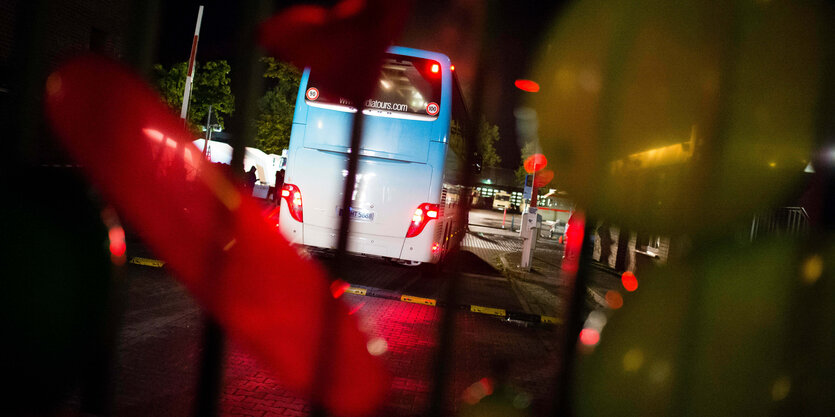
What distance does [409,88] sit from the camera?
8070 mm

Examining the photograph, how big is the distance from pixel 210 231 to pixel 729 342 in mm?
2140

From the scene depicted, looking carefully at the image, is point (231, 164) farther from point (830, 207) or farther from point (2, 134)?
Result: point (830, 207)

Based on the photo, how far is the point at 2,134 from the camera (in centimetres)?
171

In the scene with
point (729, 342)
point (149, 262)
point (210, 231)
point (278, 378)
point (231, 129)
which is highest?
point (231, 129)

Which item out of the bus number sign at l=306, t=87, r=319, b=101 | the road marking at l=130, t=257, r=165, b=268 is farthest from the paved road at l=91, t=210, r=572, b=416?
the bus number sign at l=306, t=87, r=319, b=101

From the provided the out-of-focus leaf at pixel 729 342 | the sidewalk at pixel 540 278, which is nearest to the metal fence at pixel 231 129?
the out-of-focus leaf at pixel 729 342

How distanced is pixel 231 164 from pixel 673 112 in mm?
1694

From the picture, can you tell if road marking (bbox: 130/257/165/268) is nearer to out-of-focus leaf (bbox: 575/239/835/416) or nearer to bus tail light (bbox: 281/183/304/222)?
bus tail light (bbox: 281/183/304/222)

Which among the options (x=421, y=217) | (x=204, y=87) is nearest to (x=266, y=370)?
(x=421, y=217)

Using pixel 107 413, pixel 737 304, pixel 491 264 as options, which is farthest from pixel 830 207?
pixel 491 264

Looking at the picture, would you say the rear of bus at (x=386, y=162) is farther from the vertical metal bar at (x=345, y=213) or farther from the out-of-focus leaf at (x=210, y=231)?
the vertical metal bar at (x=345, y=213)

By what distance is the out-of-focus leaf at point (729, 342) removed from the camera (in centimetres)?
206

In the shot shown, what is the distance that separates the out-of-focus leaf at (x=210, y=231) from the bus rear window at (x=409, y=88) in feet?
9.87

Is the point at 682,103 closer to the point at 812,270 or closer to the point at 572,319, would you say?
the point at 812,270
